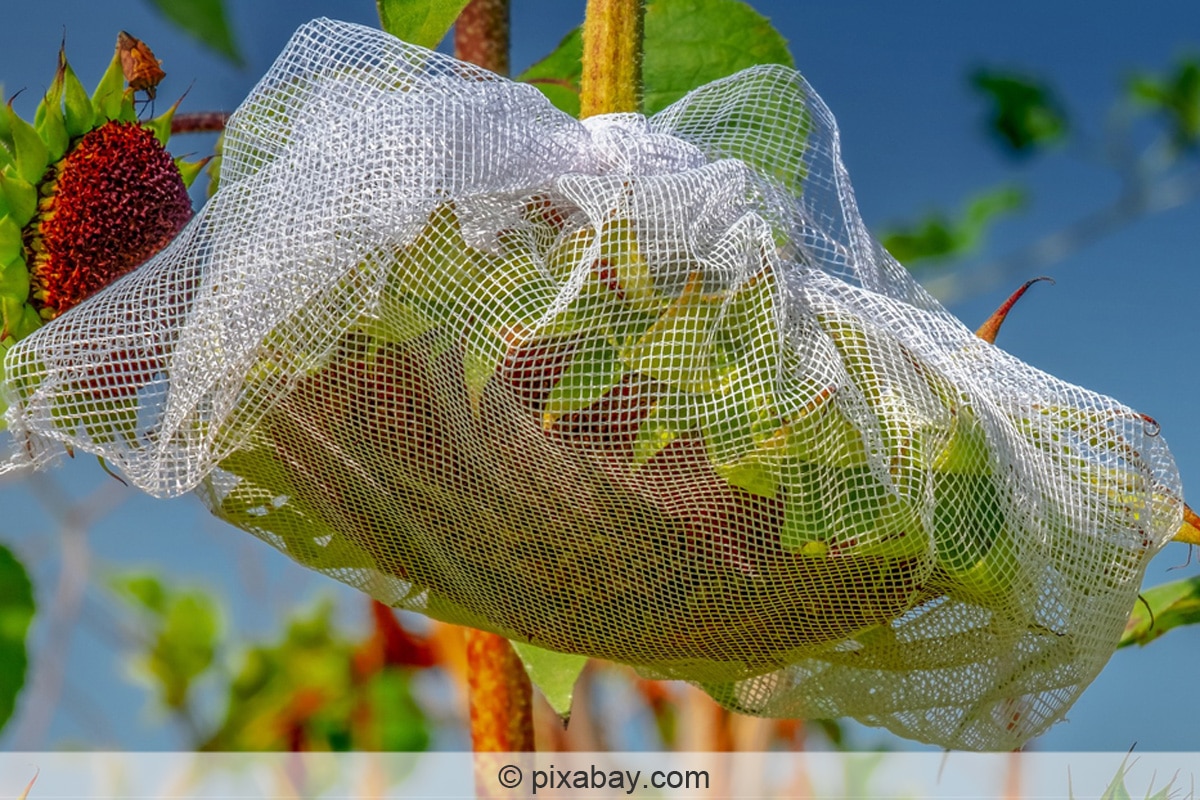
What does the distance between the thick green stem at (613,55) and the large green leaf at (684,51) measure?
12 cm

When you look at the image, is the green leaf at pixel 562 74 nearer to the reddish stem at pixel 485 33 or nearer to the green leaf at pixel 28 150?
the reddish stem at pixel 485 33

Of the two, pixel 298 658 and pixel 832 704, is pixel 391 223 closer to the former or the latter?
pixel 832 704

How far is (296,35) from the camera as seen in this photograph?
1.20 ft

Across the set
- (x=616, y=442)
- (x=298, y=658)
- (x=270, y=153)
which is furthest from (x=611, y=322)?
(x=298, y=658)

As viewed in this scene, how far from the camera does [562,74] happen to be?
54cm

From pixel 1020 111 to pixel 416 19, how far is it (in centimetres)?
56

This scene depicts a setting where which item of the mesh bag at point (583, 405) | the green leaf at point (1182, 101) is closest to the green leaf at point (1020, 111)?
the green leaf at point (1182, 101)

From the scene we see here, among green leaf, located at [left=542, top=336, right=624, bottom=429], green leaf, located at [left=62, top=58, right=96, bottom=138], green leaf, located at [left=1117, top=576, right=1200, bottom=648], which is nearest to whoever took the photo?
green leaf, located at [left=542, top=336, right=624, bottom=429]

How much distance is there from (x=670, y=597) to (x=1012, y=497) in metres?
0.10

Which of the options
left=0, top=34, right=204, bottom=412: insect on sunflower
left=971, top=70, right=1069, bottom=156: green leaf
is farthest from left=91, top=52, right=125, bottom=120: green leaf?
left=971, top=70, right=1069, bottom=156: green leaf

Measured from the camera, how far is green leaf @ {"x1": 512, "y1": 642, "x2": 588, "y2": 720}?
0.44m

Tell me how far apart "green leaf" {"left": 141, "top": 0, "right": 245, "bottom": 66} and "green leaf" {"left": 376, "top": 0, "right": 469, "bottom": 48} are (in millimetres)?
220

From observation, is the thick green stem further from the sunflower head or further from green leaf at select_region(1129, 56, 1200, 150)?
green leaf at select_region(1129, 56, 1200, 150)

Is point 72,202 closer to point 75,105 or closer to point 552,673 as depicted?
point 75,105
